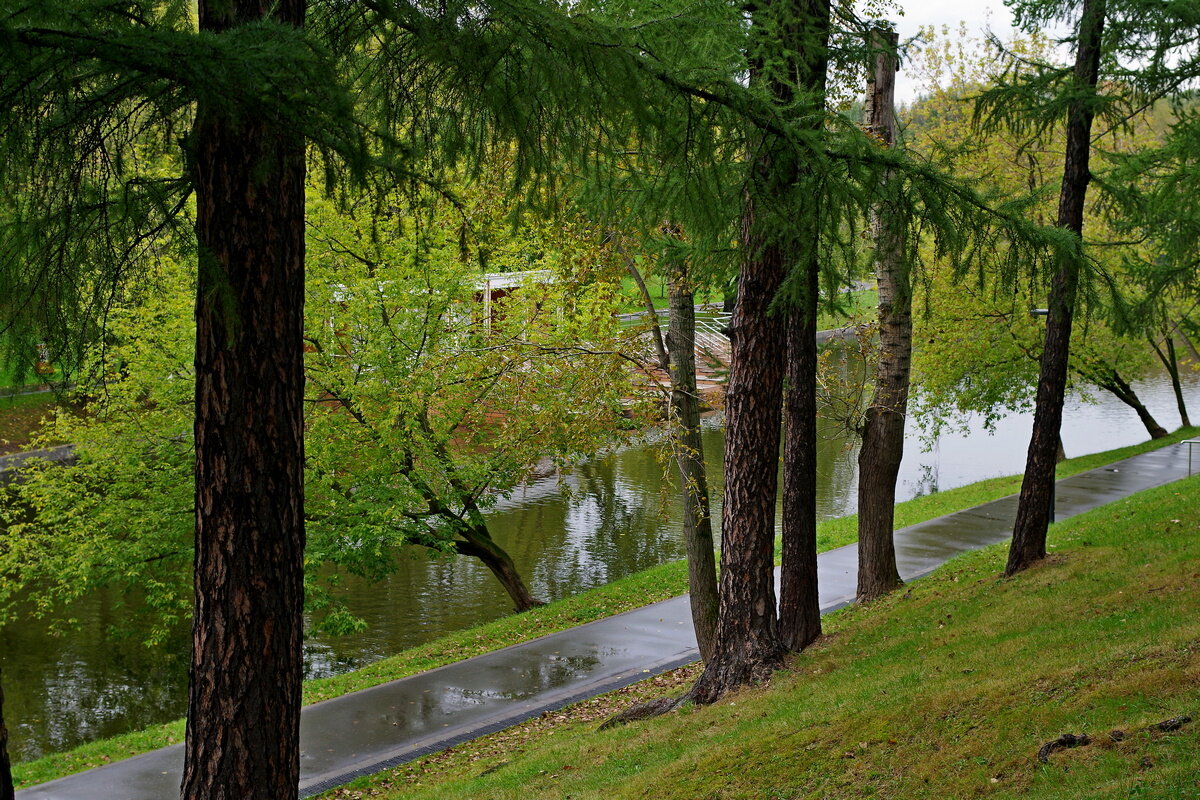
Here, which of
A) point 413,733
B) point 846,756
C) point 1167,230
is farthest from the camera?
point 1167,230

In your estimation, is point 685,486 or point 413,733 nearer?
point 413,733

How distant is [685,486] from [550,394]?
9.17 feet

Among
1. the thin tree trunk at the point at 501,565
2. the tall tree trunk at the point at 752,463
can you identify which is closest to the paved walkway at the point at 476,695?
the tall tree trunk at the point at 752,463

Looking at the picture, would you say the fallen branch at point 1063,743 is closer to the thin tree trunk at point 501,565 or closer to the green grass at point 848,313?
the green grass at point 848,313

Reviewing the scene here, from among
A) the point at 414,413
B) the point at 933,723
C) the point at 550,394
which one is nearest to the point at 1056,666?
the point at 933,723

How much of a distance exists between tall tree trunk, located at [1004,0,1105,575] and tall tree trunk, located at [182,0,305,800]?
26.4 ft

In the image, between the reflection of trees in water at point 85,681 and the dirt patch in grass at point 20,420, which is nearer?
the reflection of trees in water at point 85,681

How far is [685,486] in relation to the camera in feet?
38.6

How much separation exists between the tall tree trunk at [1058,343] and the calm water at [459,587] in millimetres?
4142

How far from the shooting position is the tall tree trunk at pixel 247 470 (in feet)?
15.2

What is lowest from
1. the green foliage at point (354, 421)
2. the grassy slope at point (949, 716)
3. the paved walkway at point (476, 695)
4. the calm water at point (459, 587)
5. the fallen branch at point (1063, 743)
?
the calm water at point (459, 587)

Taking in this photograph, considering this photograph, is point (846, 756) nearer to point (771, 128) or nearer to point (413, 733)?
point (771, 128)

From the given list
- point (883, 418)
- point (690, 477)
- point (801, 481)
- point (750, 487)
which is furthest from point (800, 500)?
point (883, 418)

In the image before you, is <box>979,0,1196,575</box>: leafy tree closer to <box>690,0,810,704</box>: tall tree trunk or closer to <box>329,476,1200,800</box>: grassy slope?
<box>329,476,1200,800</box>: grassy slope
